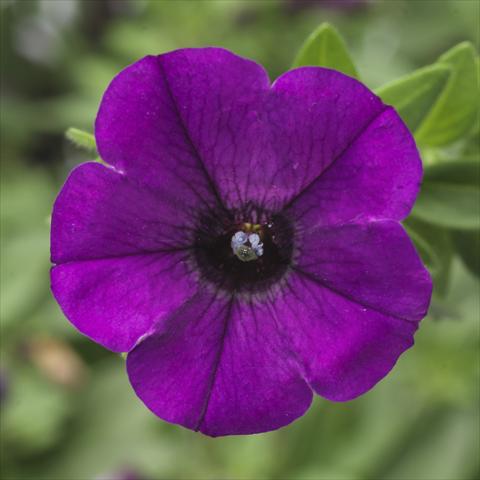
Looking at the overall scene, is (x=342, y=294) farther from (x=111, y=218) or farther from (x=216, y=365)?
(x=111, y=218)

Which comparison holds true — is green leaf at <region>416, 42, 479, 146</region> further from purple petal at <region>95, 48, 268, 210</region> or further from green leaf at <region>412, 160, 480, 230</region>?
purple petal at <region>95, 48, 268, 210</region>

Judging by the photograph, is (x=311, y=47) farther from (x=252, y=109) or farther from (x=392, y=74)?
(x=392, y=74)

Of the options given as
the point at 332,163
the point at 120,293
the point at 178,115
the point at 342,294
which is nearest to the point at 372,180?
the point at 332,163

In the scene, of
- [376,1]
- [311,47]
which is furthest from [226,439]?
[376,1]

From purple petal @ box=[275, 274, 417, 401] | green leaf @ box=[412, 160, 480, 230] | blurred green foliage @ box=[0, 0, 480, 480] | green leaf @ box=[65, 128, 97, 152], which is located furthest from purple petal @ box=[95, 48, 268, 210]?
blurred green foliage @ box=[0, 0, 480, 480]

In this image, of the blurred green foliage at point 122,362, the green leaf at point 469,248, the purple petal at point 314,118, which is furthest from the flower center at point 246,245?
the blurred green foliage at point 122,362
